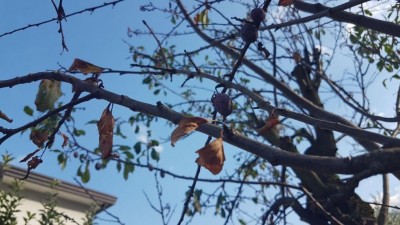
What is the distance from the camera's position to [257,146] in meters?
1.33

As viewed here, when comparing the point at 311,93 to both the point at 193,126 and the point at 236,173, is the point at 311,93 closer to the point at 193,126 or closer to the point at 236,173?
the point at 236,173

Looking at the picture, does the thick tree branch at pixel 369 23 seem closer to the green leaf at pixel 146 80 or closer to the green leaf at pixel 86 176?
the green leaf at pixel 86 176

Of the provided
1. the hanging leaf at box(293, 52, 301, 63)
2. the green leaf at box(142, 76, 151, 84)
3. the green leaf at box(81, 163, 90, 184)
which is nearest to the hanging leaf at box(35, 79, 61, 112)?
the green leaf at box(81, 163, 90, 184)

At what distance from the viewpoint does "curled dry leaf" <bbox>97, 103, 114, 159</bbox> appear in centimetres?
146

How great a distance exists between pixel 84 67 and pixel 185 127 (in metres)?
0.49

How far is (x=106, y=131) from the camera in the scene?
A: 4.81 feet

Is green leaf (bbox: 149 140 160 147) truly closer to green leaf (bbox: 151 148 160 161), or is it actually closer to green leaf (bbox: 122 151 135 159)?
green leaf (bbox: 151 148 160 161)

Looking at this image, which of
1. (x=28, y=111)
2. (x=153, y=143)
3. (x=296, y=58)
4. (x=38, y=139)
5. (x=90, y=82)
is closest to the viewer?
(x=90, y=82)

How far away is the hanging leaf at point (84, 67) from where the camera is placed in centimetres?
151

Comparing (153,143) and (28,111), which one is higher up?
(153,143)

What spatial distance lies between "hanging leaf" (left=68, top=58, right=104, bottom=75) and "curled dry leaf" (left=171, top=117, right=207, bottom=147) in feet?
1.33

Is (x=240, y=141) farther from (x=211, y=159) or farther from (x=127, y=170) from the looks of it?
(x=127, y=170)

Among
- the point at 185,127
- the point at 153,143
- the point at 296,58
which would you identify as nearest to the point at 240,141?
the point at 185,127

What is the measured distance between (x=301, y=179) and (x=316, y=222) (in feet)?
2.03
